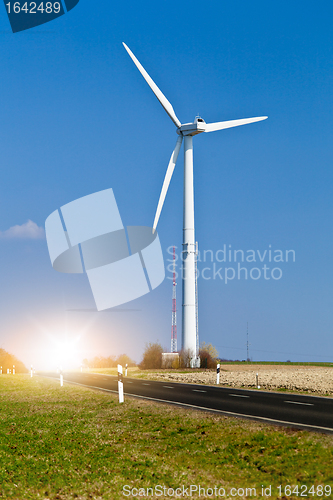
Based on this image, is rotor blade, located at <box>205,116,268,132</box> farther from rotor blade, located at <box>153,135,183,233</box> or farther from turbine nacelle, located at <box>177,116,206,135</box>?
rotor blade, located at <box>153,135,183,233</box>

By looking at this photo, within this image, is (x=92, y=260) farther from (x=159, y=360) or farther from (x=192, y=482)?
(x=192, y=482)

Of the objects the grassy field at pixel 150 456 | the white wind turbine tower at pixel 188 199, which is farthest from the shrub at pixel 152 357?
the grassy field at pixel 150 456

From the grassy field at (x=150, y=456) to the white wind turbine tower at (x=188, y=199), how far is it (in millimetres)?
32291

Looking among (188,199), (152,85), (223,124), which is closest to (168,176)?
(188,199)

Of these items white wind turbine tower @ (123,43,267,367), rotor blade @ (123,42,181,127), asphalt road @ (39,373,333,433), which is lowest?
asphalt road @ (39,373,333,433)

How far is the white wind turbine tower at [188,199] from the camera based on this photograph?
46.2 m

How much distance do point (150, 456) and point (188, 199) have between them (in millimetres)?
39976

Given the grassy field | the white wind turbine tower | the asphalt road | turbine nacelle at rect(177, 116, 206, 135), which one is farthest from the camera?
turbine nacelle at rect(177, 116, 206, 135)

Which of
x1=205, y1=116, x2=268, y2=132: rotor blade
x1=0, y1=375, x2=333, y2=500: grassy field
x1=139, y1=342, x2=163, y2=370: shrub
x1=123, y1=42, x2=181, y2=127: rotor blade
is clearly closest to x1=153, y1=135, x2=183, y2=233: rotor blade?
x1=205, y1=116, x2=268, y2=132: rotor blade

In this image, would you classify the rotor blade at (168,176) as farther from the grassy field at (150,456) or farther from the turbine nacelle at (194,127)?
the grassy field at (150,456)

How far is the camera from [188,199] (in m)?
47.9

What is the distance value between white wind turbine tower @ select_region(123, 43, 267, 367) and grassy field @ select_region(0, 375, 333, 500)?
106ft

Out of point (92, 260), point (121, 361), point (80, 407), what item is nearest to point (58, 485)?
point (80, 407)

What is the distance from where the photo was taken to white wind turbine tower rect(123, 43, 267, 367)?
4619 centimetres
